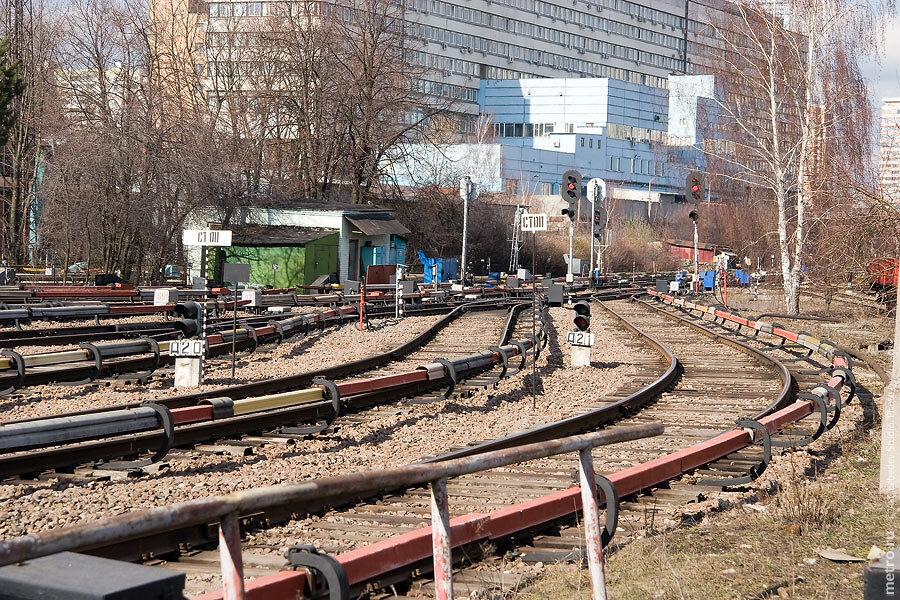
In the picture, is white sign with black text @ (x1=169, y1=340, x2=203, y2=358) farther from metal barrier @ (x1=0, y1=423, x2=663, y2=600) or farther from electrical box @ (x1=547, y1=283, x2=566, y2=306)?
metal barrier @ (x1=0, y1=423, x2=663, y2=600)

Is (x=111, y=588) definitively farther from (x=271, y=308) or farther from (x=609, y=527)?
(x=271, y=308)

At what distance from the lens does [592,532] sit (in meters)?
5.29

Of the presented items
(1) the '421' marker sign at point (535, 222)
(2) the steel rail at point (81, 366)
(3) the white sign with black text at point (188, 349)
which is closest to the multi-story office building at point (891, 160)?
(1) the '421' marker sign at point (535, 222)

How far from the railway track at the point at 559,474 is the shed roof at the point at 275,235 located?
27.9m

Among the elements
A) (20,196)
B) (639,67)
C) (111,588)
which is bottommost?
(111,588)

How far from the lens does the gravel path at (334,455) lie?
27.0 feet

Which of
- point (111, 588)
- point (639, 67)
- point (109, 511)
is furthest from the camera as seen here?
point (639, 67)

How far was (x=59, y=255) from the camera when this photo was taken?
50125mm

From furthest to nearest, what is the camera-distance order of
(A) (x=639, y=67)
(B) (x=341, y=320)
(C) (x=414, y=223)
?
(A) (x=639, y=67)
(C) (x=414, y=223)
(B) (x=341, y=320)

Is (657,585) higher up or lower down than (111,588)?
lower down

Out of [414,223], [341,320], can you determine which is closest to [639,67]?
[414,223]

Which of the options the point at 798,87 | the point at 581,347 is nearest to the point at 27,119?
the point at 798,87

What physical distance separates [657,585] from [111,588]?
3537 millimetres

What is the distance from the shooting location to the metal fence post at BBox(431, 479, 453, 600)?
15.3 feet
